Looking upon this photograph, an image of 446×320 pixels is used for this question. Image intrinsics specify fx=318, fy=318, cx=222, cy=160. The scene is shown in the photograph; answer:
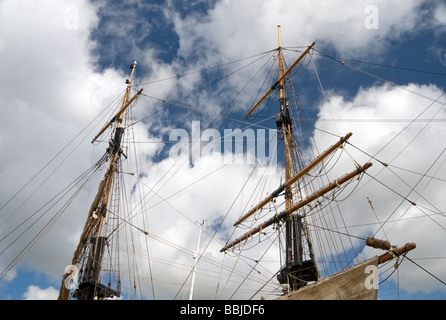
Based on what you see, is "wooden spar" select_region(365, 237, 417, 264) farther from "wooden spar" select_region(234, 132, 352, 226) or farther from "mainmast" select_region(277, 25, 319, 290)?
"wooden spar" select_region(234, 132, 352, 226)

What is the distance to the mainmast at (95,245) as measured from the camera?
17.0 meters

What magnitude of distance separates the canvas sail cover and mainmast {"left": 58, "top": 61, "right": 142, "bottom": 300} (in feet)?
36.4

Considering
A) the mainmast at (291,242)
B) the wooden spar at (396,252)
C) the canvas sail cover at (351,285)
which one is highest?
the mainmast at (291,242)

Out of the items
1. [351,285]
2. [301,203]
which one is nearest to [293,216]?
[301,203]

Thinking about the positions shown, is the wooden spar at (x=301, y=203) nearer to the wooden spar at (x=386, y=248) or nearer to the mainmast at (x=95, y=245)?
the wooden spar at (x=386, y=248)

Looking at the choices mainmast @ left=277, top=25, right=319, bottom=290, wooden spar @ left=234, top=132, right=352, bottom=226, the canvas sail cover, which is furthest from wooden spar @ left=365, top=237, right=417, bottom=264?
wooden spar @ left=234, top=132, right=352, bottom=226

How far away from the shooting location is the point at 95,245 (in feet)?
60.5

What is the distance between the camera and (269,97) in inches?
1029

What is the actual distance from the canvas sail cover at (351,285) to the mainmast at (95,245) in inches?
437

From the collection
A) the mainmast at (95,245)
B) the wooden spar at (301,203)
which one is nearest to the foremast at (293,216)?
the wooden spar at (301,203)

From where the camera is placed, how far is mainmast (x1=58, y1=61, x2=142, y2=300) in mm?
16984

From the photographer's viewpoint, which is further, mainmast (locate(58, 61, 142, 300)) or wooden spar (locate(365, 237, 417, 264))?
mainmast (locate(58, 61, 142, 300))

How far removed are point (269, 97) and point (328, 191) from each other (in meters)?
10.7
